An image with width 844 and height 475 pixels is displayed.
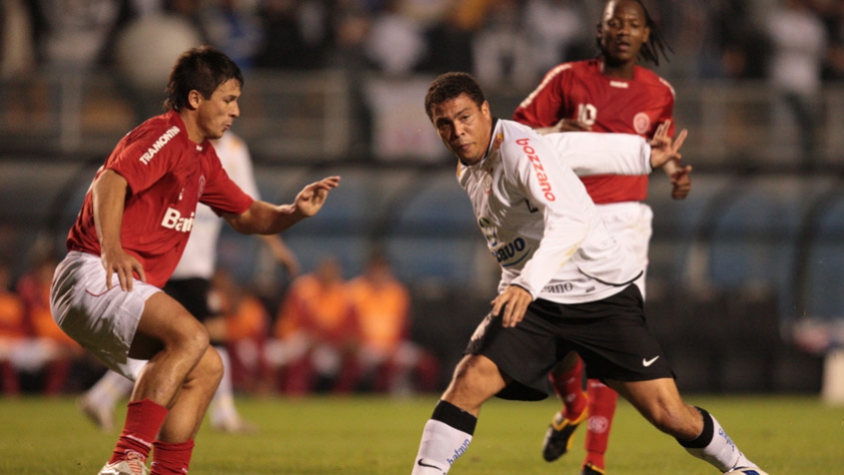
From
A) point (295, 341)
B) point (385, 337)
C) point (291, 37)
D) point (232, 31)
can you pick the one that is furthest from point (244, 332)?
point (291, 37)

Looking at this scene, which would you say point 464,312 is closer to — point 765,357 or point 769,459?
point 765,357

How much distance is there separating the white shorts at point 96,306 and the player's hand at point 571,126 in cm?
232

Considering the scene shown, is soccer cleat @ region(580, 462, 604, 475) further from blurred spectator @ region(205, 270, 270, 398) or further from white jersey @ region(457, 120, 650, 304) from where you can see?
blurred spectator @ region(205, 270, 270, 398)

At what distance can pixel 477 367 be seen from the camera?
5.15 meters

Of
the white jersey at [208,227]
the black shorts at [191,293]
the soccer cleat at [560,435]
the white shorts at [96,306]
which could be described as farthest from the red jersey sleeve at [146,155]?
the black shorts at [191,293]

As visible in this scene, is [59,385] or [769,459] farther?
[59,385]

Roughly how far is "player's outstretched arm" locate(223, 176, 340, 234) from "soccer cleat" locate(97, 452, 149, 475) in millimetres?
1484

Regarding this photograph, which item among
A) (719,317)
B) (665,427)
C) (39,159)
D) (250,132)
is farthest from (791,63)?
(665,427)

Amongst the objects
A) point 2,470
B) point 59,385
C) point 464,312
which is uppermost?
point 2,470

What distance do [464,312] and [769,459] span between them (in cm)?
734

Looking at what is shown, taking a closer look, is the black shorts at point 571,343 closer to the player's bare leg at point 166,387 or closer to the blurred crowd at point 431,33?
the player's bare leg at point 166,387

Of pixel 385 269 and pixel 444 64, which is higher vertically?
pixel 444 64

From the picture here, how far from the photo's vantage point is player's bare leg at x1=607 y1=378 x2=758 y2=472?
17.3 ft

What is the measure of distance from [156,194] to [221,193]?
556 millimetres
